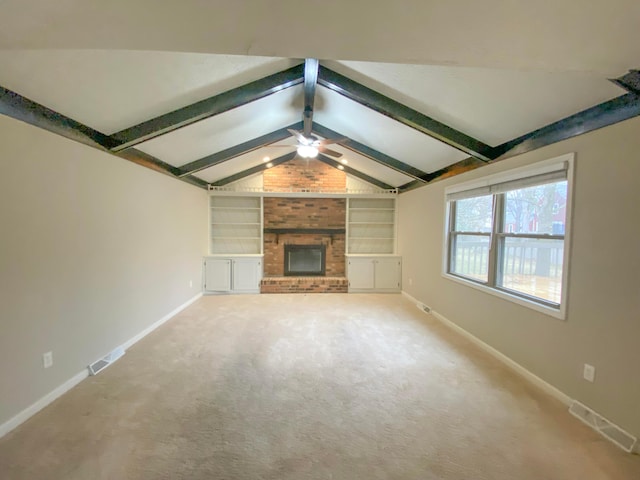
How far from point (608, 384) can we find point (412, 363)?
152 centimetres

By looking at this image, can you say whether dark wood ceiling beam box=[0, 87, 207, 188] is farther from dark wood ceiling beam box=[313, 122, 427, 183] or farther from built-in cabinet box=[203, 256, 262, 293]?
built-in cabinet box=[203, 256, 262, 293]

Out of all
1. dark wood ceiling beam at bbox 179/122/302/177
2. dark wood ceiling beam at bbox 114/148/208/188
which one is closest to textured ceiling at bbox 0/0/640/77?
dark wood ceiling beam at bbox 114/148/208/188

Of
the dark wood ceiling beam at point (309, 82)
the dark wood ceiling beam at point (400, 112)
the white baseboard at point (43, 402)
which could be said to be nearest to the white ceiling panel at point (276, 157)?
the dark wood ceiling beam at point (309, 82)

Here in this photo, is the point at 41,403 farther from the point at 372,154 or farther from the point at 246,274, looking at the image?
the point at 372,154

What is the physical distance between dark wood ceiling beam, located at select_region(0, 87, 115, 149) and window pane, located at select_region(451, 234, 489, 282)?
449 cm

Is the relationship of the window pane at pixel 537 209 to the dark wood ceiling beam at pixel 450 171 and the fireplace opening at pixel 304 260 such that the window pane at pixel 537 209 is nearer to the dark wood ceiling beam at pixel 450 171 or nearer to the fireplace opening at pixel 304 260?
the dark wood ceiling beam at pixel 450 171

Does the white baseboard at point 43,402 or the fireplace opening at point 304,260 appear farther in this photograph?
the fireplace opening at point 304,260

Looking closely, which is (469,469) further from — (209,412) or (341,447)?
(209,412)

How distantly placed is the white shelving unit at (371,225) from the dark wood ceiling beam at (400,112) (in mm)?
3545

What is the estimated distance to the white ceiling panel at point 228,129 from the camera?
364cm

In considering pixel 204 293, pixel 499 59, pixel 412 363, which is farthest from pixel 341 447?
pixel 204 293

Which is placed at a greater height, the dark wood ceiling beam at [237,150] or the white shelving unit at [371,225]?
the dark wood ceiling beam at [237,150]

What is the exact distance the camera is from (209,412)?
229 cm

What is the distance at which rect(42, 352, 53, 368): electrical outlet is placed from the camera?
2.37 m
